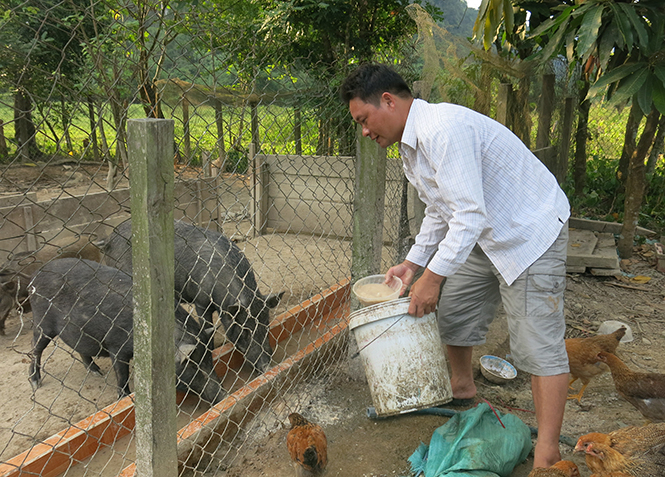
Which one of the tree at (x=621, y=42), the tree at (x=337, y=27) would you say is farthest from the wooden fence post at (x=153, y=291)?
the tree at (x=337, y=27)

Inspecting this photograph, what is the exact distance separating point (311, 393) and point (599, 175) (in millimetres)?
8137

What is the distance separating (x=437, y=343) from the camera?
2.62 meters

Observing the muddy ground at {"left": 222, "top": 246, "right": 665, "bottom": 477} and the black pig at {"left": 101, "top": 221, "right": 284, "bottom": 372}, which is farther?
the black pig at {"left": 101, "top": 221, "right": 284, "bottom": 372}

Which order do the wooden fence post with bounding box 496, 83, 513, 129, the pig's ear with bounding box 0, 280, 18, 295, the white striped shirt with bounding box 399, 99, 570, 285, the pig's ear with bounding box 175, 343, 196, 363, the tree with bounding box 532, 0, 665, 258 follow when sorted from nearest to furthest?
the white striped shirt with bounding box 399, 99, 570, 285, the pig's ear with bounding box 175, 343, 196, 363, the tree with bounding box 532, 0, 665, 258, the pig's ear with bounding box 0, 280, 18, 295, the wooden fence post with bounding box 496, 83, 513, 129

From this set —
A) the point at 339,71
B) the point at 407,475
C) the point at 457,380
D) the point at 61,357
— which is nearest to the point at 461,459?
the point at 407,475

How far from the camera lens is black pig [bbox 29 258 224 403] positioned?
3.68m

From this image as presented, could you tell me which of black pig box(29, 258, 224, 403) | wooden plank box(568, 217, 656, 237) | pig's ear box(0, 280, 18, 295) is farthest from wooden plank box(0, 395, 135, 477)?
wooden plank box(568, 217, 656, 237)

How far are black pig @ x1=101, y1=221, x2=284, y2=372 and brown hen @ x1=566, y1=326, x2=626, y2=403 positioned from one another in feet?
7.58

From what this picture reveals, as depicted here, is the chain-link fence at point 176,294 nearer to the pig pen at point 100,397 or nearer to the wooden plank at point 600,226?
the pig pen at point 100,397

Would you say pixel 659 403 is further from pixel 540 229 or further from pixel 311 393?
pixel 311 393

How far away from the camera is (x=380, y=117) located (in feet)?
7.51

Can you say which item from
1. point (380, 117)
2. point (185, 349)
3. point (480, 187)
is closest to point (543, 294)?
point (480, 187)

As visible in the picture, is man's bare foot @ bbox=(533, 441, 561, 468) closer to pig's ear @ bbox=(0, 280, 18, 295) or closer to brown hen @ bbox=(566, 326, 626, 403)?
brown hen @ bbox=(566, 326, 626, 403)

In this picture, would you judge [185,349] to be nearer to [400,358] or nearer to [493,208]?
[400,358]
